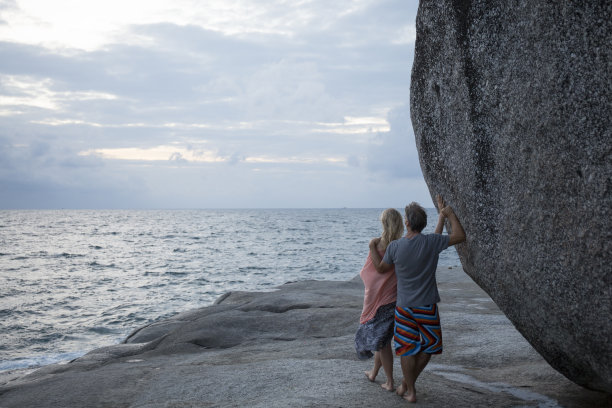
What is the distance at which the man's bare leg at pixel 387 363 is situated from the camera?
20.9 ft

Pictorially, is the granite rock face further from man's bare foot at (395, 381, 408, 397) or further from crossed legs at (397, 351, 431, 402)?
man's bare foot at (395, 381, 408, 397)

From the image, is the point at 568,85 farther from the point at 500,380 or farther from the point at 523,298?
the point at 500,380

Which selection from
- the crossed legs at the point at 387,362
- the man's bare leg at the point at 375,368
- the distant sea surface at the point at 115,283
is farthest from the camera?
the distant sea surface at the point at 115,283

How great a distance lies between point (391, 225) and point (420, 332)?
4.22ft

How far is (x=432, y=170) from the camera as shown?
6.39 metres

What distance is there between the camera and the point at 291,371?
7648mm

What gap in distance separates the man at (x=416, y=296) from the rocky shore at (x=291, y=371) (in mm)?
577

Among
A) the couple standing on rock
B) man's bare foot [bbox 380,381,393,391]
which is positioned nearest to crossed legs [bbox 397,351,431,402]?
the couple standing on rock

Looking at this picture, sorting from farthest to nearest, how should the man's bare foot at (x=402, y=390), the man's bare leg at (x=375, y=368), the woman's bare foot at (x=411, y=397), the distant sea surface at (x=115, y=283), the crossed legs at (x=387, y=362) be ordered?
the distant sea surface at (x=115, y=283)
the man's bare leg at (x=375, y=368)
the crossed legs at (x=387, y=362)
the man's bare foot at (x=402, y=390)
the woman's bare foot at (x=411, y=397)

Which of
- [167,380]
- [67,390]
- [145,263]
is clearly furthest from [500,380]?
[145,263]

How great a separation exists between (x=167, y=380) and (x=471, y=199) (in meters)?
5.56

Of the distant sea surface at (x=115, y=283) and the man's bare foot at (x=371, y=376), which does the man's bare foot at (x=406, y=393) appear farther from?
the distant sea surface at (x=115, y=283)

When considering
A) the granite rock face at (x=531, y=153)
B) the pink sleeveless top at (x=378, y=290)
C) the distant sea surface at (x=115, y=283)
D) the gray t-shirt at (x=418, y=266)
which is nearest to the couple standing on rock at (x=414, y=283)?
the gray t-shirt at (x=418, y=266)

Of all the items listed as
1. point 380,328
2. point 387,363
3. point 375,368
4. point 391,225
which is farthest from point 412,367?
point 391,225
